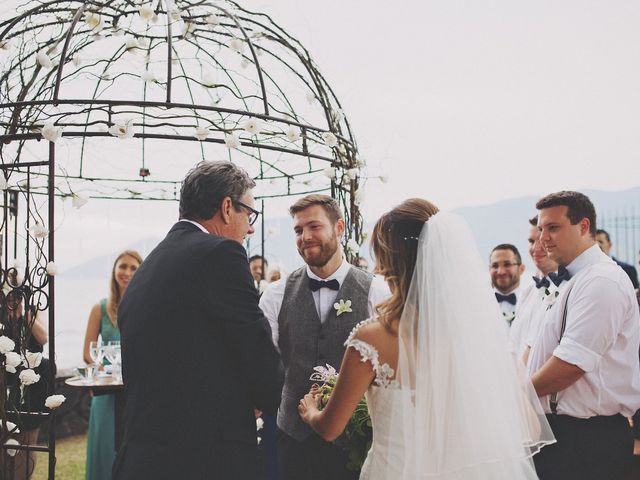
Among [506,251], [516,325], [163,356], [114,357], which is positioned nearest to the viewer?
[163,356]

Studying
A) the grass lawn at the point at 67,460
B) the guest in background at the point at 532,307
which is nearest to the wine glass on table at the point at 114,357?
the grass lawn at the point at 67,460

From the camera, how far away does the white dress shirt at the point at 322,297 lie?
3.46 metres

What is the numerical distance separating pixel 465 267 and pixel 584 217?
985 millimetres

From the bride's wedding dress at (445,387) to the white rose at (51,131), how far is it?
1.73 metres

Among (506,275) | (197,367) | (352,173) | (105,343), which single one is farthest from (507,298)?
(197,367)

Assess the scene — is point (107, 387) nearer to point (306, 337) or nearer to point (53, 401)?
point (53, 401)

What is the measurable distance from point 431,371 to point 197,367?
0.81m

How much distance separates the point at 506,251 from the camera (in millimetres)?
5719

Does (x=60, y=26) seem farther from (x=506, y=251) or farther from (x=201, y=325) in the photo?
(x=506, y=251)

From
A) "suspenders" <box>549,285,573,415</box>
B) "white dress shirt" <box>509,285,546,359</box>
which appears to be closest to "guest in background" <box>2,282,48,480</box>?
"suspenders" <box>549,285,573,415</box>

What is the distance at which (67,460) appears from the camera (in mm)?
6352

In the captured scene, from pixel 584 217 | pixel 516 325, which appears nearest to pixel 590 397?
pixel 584 217

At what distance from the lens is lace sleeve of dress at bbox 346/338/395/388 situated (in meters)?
2.21

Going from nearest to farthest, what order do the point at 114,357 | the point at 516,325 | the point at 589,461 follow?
1. the point at 589,461
2. the point at 516,325
3. the point at 114,357
